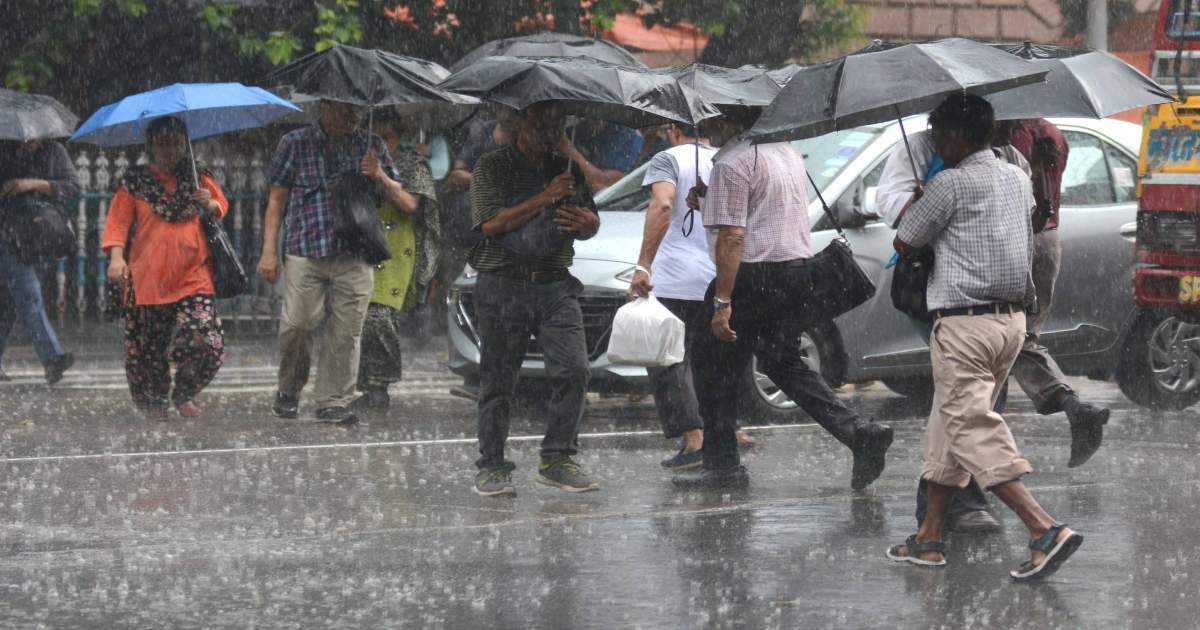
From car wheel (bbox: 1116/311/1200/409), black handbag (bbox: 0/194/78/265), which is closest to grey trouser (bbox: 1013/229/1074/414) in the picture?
car wheel (bbox: 1116/311/1200/409)

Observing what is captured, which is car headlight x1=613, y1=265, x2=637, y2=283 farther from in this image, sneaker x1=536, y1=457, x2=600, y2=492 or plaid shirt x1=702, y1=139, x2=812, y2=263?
sneaker x1=536, y1=457, x2=600, y2=492

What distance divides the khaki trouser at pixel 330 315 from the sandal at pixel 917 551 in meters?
4.55

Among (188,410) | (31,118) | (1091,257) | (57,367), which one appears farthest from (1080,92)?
(57,367)

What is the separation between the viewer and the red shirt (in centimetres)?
822

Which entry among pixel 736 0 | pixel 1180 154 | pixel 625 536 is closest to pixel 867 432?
pixel 625 536

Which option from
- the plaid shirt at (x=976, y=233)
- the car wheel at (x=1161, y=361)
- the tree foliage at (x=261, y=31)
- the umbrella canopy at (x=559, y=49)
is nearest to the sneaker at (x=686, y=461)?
the umbrella canopy at (x=559, y=49)

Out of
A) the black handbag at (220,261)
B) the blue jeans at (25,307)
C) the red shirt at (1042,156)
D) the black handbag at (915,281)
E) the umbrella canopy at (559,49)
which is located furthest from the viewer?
the blue jeans at (25,307)

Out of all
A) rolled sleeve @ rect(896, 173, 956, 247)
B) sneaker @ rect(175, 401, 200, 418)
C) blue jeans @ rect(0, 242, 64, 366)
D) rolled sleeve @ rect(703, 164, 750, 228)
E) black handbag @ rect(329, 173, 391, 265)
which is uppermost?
rolled sleeve @ rect(896, 173, 956, 247)

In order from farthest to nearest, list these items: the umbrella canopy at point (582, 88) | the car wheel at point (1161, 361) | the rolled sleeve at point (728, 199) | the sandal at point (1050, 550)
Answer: the car wheel at point (1161, 361) → the rolled sleeve at point (728, 199) → the umbrella canopy at point (582, 88) → the sandal at point (1050, 550)

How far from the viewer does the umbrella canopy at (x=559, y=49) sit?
9.79 m

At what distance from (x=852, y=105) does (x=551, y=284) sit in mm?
1652

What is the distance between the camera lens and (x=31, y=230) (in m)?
12.3

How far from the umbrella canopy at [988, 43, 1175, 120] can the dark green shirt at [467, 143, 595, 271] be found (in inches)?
68.9

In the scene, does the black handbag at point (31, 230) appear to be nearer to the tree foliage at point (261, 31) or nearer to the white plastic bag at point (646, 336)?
the tree foliage at point (261, 31)
